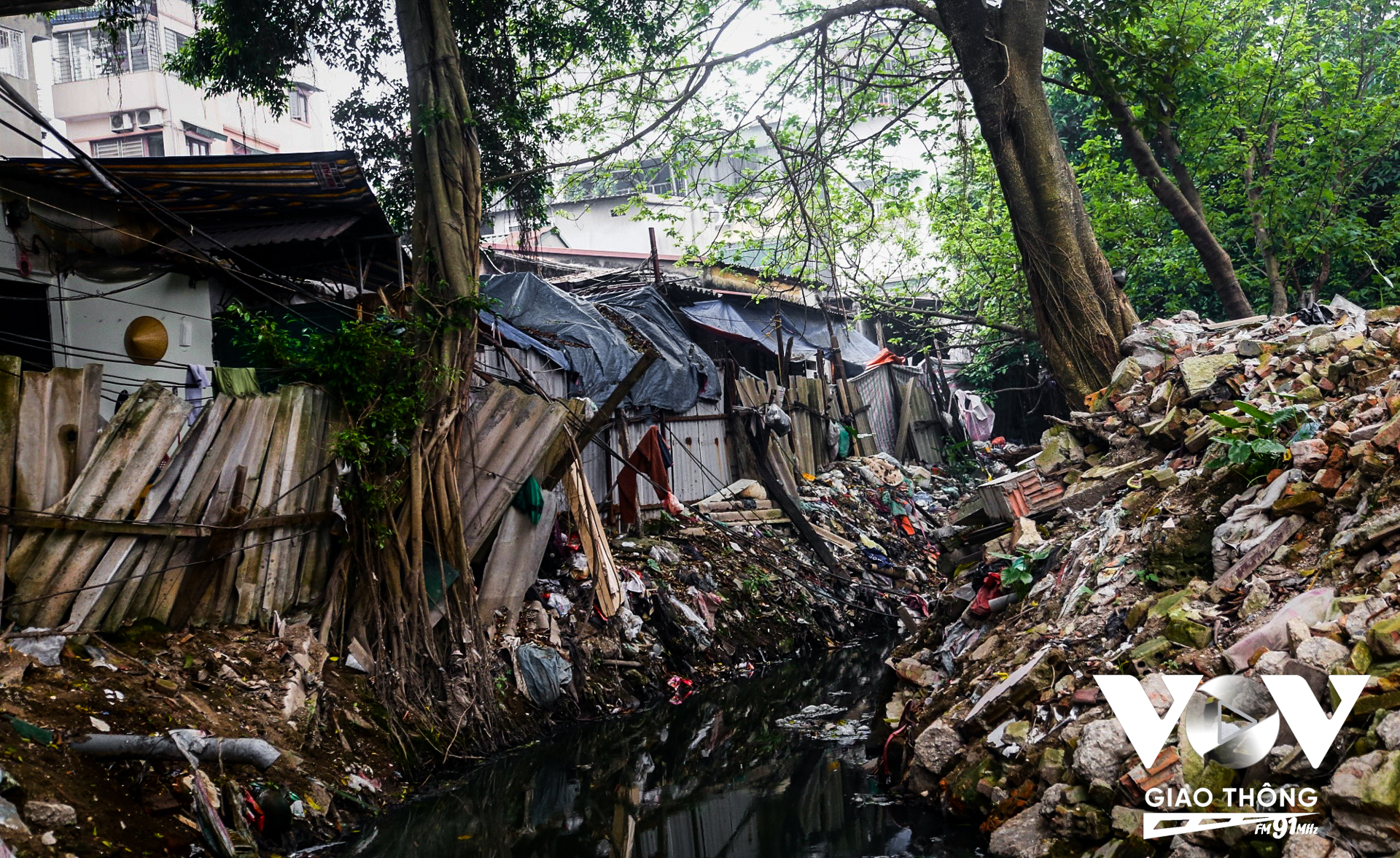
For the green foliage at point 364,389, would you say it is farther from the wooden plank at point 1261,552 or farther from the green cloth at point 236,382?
the wooden plank at point 1261,552

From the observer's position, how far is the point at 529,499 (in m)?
7.13

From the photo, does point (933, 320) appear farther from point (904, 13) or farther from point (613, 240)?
point (904, 13)

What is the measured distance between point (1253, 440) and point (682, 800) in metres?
3.37

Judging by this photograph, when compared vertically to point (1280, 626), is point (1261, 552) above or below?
above

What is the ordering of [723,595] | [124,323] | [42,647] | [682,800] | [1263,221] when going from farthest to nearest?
[1263,221]
[723,595]
[124,323]
[682,800]
[42,647]

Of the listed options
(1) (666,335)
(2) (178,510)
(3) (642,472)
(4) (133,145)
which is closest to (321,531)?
(2) (178,510)

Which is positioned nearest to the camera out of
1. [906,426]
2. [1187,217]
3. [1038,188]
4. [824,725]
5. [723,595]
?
[824,725]

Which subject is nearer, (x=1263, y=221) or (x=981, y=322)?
(x=1263, y=221)

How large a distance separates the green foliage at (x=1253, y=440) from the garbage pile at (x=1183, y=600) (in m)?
0.01

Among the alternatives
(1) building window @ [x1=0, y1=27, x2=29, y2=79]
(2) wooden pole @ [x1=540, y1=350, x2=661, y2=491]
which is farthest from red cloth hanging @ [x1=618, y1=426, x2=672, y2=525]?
(1) building window @ [x1=0, y1=27, x2=29, y2=79]

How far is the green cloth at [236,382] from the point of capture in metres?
5.66

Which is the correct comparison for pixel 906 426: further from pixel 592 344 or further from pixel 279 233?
pixel 279 233

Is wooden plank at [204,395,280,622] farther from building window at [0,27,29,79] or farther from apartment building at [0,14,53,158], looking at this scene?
building window at [0,27,29,79]

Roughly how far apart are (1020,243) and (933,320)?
11686mm
